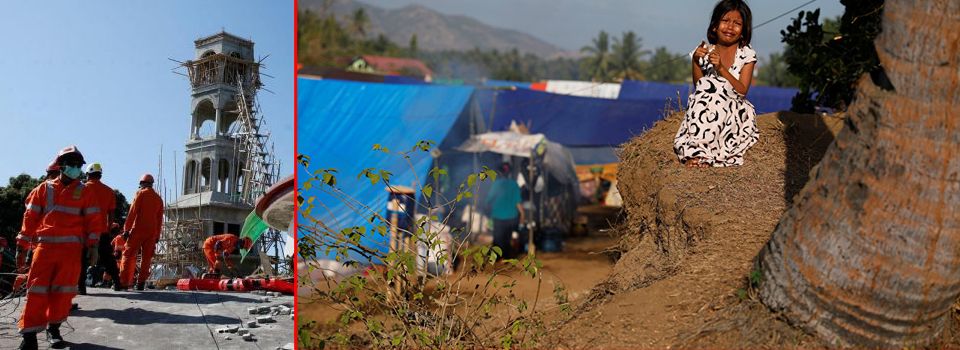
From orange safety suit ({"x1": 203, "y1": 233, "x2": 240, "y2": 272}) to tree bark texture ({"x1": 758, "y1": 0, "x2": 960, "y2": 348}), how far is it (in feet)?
8.57

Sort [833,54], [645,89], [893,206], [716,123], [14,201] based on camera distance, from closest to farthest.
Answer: [893,206] → [14,201] → [716,123] → [833,54] → [645,89]

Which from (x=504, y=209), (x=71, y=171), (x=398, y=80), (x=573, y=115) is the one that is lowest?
(x=504, y=209)

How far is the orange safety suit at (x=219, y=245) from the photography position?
371cm

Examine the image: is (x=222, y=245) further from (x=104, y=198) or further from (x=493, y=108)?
(x=493, y=108)

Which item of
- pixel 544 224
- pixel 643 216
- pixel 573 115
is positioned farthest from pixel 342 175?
pixel 643 216

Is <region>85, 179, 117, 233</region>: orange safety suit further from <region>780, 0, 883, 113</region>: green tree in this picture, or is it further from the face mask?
<region>780, 0, 883, 113</region>: green tree

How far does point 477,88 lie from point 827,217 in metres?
14.2

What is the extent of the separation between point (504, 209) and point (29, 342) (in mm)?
11886

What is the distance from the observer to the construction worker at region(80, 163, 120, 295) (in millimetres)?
3598

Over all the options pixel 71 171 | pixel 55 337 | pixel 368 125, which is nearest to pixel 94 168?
pixel 71 171

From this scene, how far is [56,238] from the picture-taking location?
3525 mm

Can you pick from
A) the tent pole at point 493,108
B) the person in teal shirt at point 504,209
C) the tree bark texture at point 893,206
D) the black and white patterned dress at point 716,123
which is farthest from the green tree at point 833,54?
the tent pole at point 493,108

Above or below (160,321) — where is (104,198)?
above

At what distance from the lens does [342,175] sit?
14.9m
